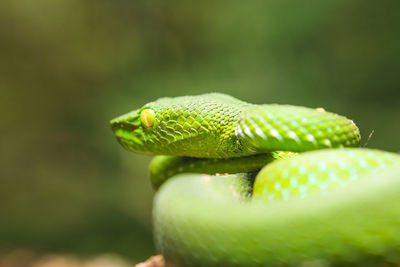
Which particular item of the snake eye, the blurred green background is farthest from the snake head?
the blurred green background

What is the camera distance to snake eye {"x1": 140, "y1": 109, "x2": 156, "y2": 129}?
1.76m

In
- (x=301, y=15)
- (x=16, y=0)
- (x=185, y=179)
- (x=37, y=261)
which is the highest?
(x=16, y=0)

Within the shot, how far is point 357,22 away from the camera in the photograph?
4.45 meters

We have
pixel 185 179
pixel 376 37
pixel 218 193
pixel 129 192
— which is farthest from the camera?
pixel 129 192

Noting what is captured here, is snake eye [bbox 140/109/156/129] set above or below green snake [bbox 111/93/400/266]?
above

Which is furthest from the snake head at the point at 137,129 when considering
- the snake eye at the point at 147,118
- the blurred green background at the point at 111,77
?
the blurred green background at the point at 111,77

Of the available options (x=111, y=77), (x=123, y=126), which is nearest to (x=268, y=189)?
(x=123, y=126)

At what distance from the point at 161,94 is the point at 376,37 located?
8.96 feet

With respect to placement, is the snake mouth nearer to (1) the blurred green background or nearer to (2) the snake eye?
(2) the snake eye

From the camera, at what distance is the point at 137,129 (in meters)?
1.83

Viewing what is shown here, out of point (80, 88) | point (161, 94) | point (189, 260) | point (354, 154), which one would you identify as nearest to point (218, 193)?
point (189, 260)

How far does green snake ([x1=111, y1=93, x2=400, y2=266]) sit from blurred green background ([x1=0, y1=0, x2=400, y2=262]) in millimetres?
2782

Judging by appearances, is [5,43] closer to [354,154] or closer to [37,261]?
[37,261]

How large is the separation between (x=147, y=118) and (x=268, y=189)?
2.48ft
